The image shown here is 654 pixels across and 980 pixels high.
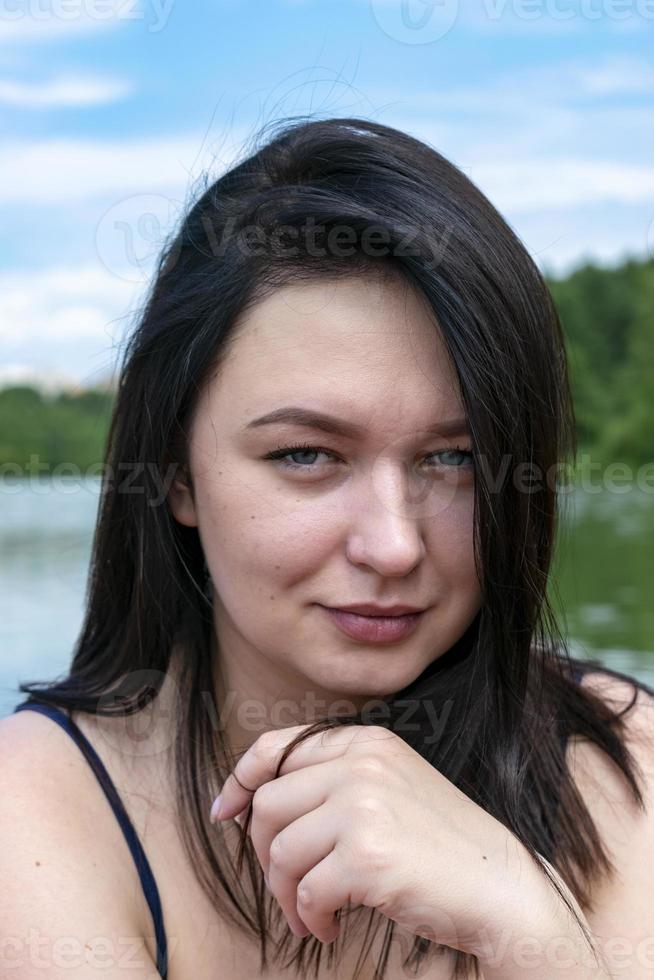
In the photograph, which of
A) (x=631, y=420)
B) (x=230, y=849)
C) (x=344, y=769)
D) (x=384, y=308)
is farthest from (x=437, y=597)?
(x=631, y=420)

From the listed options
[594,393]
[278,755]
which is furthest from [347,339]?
[594,393]

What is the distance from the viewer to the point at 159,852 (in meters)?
2.07

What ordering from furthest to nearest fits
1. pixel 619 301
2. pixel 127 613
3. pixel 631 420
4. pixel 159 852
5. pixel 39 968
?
pixel 619 301 → pixel 631 420 → pixel 127 613 → pixel 159 852 → pixel 39 968

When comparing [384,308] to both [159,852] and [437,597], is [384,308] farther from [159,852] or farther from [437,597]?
[159,852]

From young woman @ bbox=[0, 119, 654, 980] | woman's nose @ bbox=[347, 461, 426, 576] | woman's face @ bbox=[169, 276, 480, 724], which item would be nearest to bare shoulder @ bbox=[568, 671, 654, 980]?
young woman @ bbox=[0, 119, 654, 980]

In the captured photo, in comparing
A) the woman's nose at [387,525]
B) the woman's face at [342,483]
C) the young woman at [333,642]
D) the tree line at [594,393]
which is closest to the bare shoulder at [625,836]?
the young woman at [333,642]

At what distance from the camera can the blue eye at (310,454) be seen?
1897 millimetres

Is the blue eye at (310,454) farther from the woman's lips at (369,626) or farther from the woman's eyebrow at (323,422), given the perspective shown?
the woman's lips at (369,626)

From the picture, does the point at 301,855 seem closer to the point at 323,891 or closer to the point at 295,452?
the point at 323,891

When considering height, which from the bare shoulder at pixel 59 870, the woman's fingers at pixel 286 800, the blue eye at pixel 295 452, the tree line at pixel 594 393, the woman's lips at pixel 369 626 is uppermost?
the tree line at pixel 594 393

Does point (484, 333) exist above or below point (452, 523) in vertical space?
above

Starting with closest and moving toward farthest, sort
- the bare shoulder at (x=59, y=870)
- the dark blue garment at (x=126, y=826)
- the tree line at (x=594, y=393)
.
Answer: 1. the bare shoulder at (x=59, y=870)
2. the dark blue garment at (x=126, y=826)
3. the tree line at (x=594, y=393)

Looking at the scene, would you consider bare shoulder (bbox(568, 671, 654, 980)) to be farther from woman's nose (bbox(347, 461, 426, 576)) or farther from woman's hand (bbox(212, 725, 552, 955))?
woman's nose (bbox(347, 461, 426, 576))

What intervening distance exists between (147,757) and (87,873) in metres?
0.32
